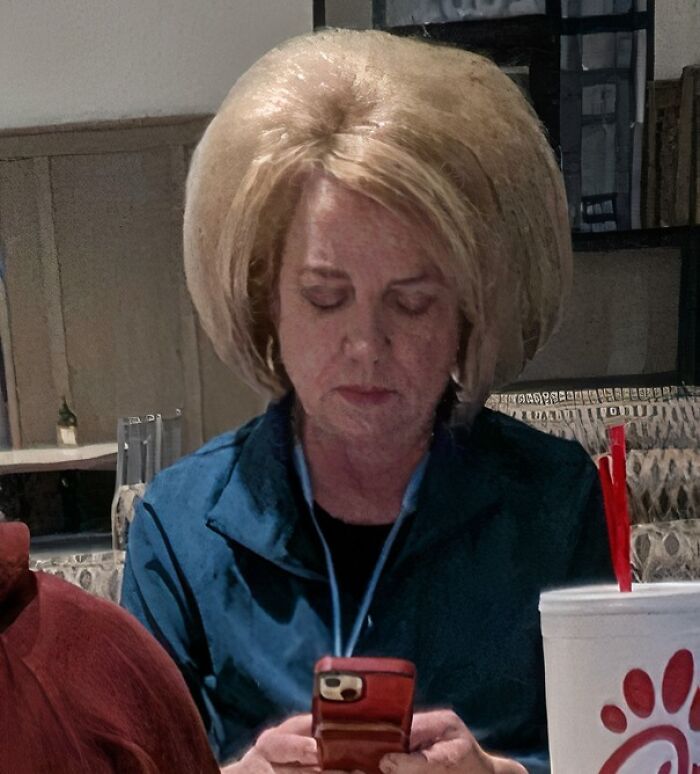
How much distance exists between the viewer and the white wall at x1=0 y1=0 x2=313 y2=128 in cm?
61

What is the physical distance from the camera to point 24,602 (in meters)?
0.54

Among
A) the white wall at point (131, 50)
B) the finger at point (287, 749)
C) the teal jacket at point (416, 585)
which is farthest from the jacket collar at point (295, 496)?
the white wall at point (131, 50)

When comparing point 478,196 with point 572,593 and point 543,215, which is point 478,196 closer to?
point 543,215

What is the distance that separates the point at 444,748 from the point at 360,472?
0.18 metres

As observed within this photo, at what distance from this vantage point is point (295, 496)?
24.7 inches

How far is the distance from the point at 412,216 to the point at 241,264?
11 cm

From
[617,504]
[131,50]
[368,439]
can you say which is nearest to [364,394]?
[368,439]

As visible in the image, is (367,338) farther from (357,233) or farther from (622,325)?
(622,325)

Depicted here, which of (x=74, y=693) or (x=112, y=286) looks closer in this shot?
(x=74, y=693)

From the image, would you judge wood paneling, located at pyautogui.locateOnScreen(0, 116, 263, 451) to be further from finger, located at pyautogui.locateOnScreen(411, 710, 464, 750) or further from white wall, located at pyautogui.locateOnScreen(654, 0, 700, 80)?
white wall, located at pyautogui.locateOnScreen(654, 0, 700, 80)

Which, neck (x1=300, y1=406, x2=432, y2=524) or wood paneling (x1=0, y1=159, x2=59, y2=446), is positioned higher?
wood paneling (x1=0, y1=159, x2=59, y2=446)

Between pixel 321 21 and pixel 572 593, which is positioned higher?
pixel 321 21

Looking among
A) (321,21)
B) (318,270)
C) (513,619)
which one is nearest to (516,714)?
(513,619)

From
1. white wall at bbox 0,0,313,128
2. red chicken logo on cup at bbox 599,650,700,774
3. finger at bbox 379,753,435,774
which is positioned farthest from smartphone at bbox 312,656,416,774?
white wall at bbox 0,0,313,128
